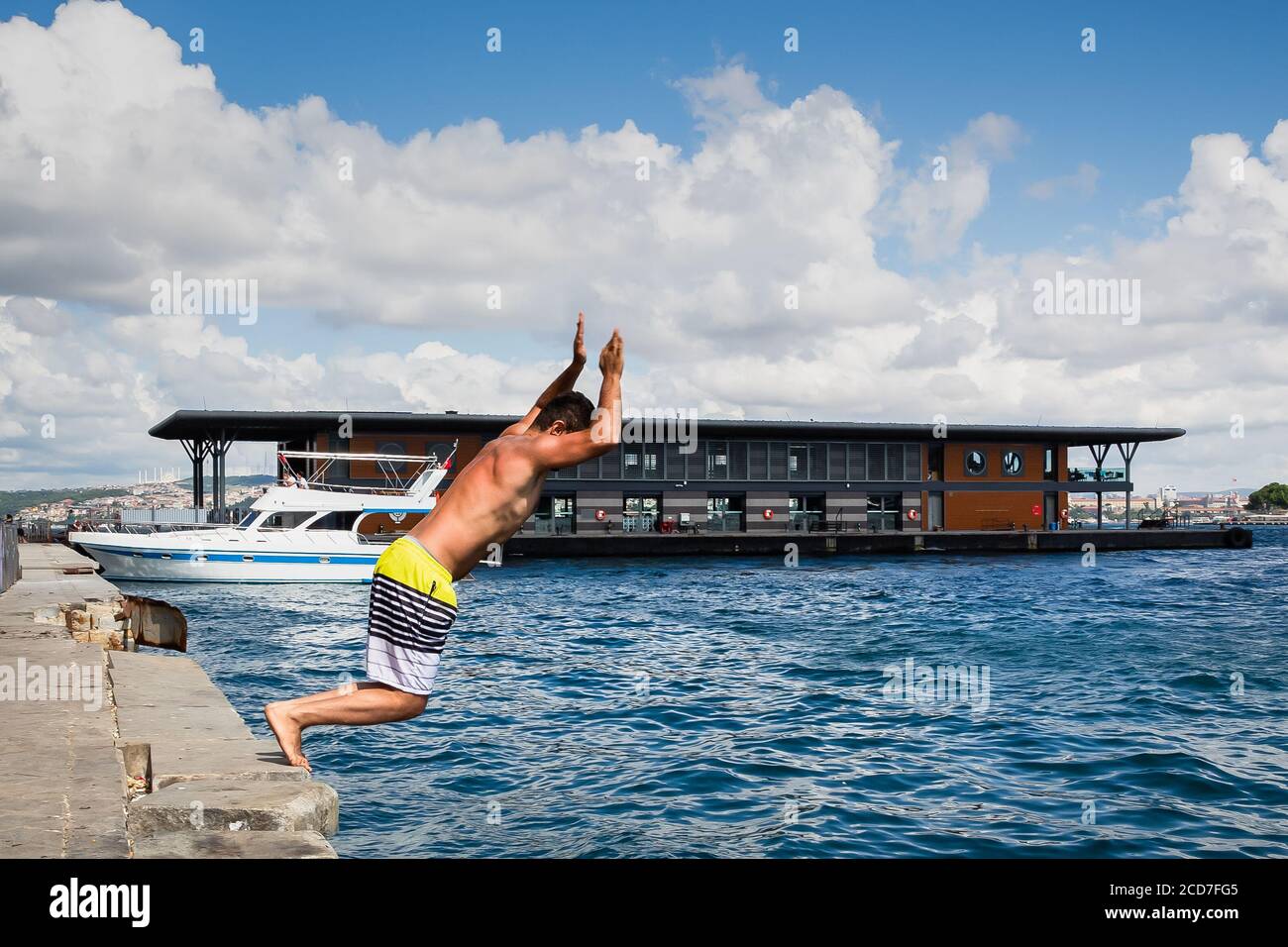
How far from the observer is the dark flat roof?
45250 mm

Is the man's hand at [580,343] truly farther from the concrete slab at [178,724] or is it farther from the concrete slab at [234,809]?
the concrete slab at [178,724]

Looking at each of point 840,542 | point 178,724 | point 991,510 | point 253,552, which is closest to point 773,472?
point 840,542

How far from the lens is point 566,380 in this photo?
3.28 meters

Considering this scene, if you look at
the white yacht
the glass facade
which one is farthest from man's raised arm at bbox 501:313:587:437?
the glass facade

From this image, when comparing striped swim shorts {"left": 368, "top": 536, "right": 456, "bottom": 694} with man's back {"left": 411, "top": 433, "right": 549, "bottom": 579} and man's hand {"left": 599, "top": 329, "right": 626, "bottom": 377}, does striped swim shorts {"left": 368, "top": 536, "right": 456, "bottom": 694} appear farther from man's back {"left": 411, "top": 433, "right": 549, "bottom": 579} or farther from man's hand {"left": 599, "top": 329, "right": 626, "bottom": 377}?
man's hand {"left": 599, "top": 329, "right": 626, "bottom": 377}

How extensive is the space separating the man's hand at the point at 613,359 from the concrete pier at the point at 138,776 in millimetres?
2799

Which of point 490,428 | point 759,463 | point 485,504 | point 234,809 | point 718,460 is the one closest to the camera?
point 485,504

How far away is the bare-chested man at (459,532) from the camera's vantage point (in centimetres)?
308

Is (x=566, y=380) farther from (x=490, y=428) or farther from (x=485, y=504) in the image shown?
(x=490, y=428)

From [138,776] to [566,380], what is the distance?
15.6ft

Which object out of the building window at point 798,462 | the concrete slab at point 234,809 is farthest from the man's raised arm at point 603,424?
the building window at point 798,462
